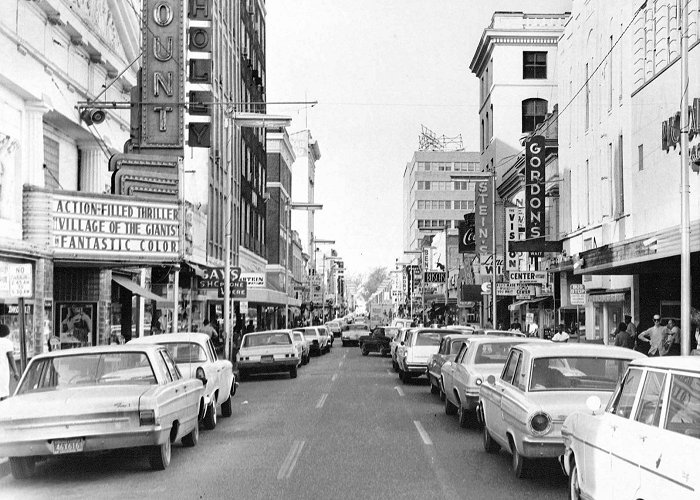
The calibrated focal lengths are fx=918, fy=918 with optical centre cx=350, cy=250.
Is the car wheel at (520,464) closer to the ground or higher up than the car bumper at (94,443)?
closer to the ground

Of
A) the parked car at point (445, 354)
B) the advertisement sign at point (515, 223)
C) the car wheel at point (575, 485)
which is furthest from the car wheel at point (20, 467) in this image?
the advertisement sign at point (515, 223)

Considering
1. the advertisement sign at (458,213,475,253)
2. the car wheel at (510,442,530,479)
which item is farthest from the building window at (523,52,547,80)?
the car wheel at (510,442,530,479)

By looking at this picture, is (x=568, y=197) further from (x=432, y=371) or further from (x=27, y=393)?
(x=27, y=393)

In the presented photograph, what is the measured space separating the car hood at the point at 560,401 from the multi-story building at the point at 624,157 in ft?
35.8

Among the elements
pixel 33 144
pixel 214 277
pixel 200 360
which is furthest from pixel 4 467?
pixel 214 277

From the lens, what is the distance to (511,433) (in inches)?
413

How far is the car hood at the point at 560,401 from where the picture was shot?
9805 mm

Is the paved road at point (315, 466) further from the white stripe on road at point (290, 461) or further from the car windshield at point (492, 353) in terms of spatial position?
the car windshield at point (492, 353)

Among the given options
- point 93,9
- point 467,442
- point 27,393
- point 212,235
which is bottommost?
point 467,442

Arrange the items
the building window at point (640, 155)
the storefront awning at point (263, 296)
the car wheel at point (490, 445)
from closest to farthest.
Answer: the car wheel at point (490, 445)
the building window at point (640, 155)
the storefront awning at point (263, 296)

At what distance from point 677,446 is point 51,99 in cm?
1962

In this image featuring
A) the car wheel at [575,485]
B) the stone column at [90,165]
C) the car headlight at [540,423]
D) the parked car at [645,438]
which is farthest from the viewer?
the stone column at [90,165]

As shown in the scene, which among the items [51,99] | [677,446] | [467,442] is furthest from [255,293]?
[677,446]

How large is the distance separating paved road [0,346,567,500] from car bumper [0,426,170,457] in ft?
1.40
